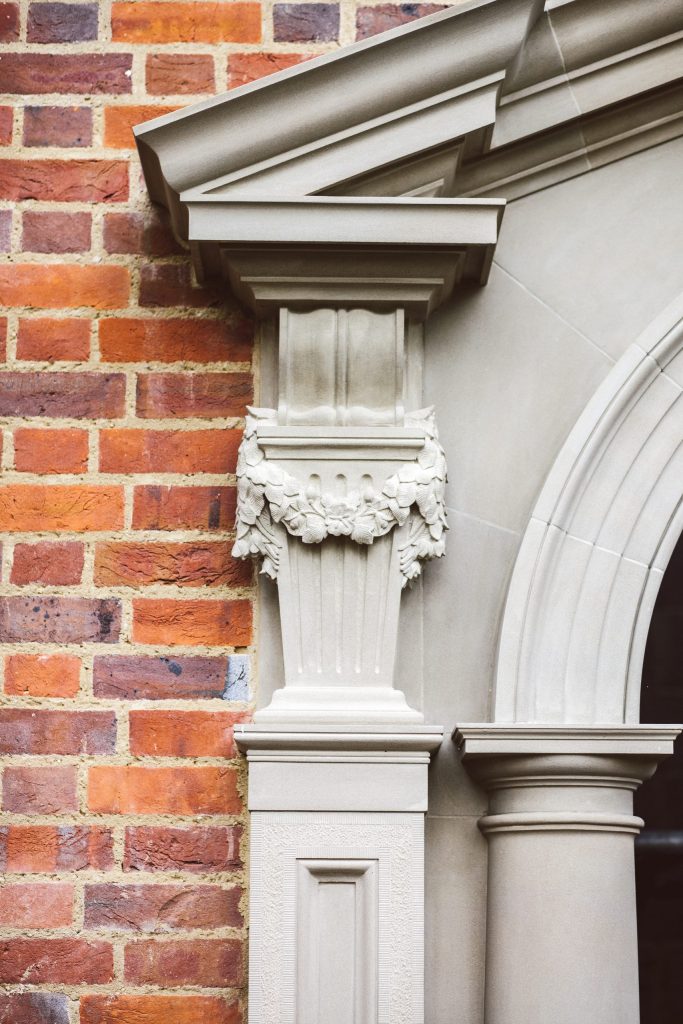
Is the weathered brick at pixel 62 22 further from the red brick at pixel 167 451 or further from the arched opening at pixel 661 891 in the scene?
the arched opening at pixel 661 891

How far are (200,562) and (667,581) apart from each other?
101 cm

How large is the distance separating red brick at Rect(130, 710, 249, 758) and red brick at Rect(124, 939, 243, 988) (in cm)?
31

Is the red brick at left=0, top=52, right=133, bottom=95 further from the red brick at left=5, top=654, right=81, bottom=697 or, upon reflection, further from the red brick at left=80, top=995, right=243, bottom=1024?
the red brick at left=80, top=995, right=243, bottom=1024

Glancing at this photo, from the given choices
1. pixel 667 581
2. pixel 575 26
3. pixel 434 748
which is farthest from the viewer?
pixel 667 581

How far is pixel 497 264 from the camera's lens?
237cm

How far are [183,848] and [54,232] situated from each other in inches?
44.4

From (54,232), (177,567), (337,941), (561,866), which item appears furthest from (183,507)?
(561,866)

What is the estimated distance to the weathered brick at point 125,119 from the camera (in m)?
2.37

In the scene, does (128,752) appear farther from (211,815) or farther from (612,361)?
(612,361)

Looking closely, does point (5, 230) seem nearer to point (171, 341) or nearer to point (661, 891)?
point (171, 341)

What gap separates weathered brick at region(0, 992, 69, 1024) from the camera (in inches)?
83.1

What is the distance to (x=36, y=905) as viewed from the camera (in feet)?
7.03

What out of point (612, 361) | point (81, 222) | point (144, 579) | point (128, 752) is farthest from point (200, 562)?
point (612, 361)

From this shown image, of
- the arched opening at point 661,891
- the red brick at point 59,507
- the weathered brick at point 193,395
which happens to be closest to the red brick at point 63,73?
the weathered brick at point 193,395
